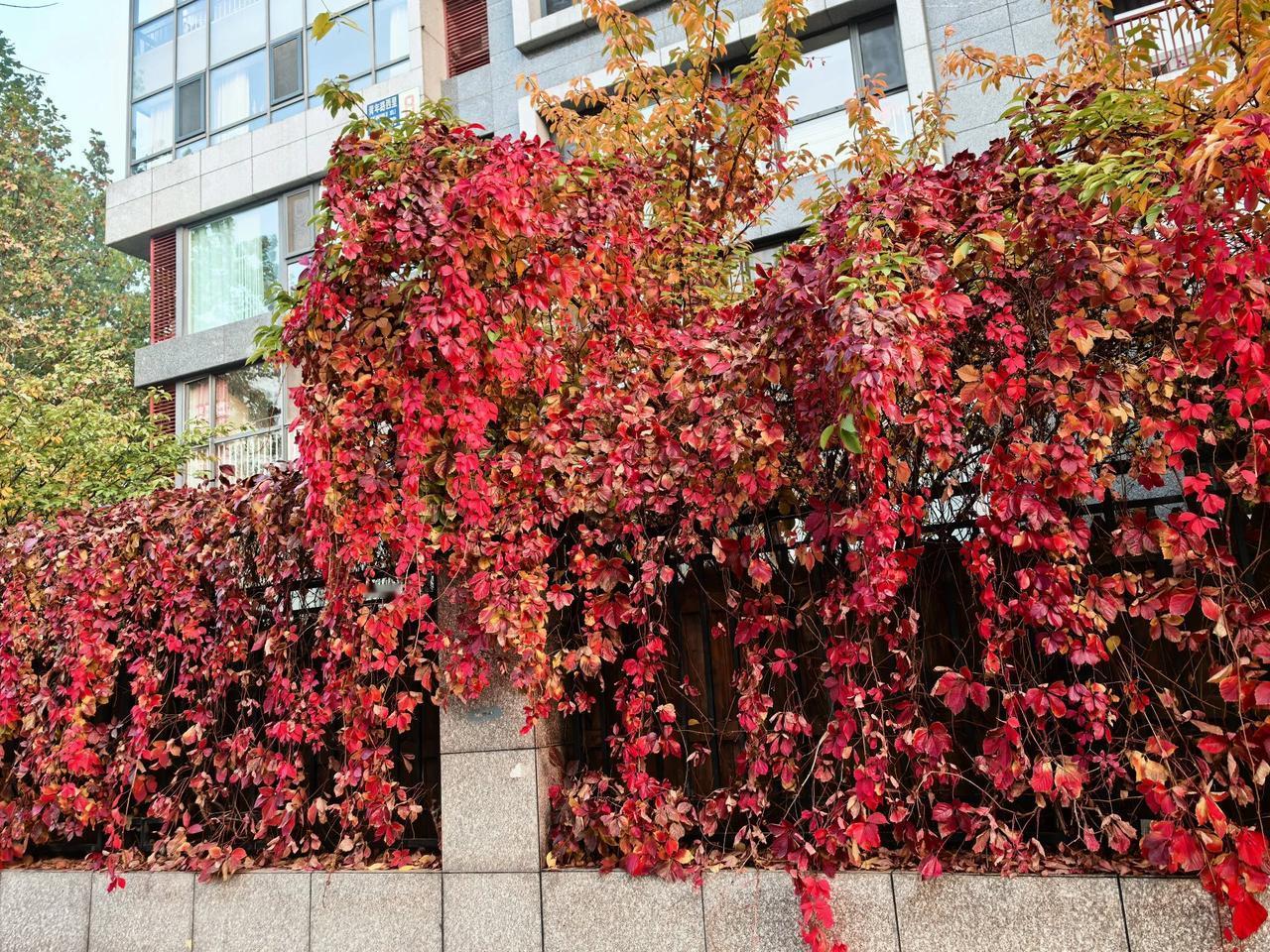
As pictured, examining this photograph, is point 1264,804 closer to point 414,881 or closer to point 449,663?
point 449,663

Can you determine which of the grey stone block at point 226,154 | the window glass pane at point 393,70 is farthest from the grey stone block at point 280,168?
the window glass pane at point 393,70

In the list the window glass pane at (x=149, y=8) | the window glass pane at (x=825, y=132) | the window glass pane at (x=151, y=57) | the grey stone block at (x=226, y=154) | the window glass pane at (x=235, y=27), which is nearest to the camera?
the window glass pane at (x=825, y=132)

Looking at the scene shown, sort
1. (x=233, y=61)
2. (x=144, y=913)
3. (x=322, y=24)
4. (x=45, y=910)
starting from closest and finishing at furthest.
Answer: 1. (x=322, y=24)
2. (x=144, y=913)
3. (x=45, y=910)
4. (x=233, y=61)

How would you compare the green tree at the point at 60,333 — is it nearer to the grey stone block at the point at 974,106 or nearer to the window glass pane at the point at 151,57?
the window glass pane at the point at 151,57

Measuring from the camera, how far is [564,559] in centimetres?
539

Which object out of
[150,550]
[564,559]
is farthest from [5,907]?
[564,559]

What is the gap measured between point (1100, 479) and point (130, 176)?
19.1 meters

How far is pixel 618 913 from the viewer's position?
4.91 meters

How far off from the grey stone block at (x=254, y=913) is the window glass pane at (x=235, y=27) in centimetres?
1610

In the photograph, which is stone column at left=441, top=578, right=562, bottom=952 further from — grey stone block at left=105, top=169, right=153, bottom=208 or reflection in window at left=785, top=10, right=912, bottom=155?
grey stone block at left=105, top=169, right=153, bottom=208

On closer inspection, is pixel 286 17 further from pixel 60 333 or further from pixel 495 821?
pixel 495 821

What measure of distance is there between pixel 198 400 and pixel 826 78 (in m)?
11.4

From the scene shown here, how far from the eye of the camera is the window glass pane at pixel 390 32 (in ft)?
54.0

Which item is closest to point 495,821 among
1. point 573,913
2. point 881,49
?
point 573,913
